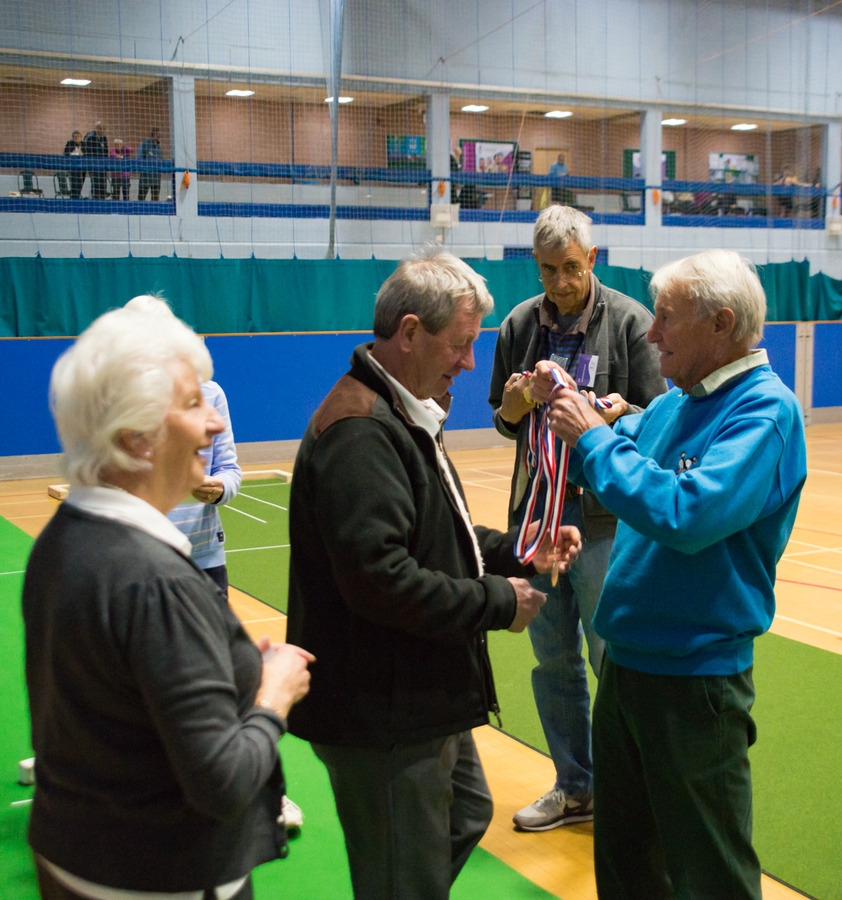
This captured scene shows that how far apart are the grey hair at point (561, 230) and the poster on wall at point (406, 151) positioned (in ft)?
41.4

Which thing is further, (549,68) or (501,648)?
(549,68)

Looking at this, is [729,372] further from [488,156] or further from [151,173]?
[488,156]

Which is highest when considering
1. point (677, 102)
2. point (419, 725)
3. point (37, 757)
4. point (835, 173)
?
point (677, 102)

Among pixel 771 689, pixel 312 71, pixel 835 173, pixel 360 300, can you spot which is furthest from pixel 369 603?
pixel 835 173

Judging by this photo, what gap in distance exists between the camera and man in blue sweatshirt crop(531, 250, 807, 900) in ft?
6.01

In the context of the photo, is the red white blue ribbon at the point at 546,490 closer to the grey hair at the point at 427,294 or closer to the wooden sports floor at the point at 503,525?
the grey hair at the point at 427,294

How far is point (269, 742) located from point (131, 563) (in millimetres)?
325

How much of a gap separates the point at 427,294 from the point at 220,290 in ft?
35.4

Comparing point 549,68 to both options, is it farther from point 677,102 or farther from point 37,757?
point 37,757

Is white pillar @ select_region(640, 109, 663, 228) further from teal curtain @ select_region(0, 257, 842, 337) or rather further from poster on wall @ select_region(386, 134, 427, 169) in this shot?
poster on wall @ select_region(386, 134, 427, 169)

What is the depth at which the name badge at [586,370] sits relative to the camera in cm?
295

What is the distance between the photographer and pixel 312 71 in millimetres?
14000

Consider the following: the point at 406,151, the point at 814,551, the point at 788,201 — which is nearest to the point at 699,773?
the point at 814,551

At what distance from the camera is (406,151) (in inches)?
601
